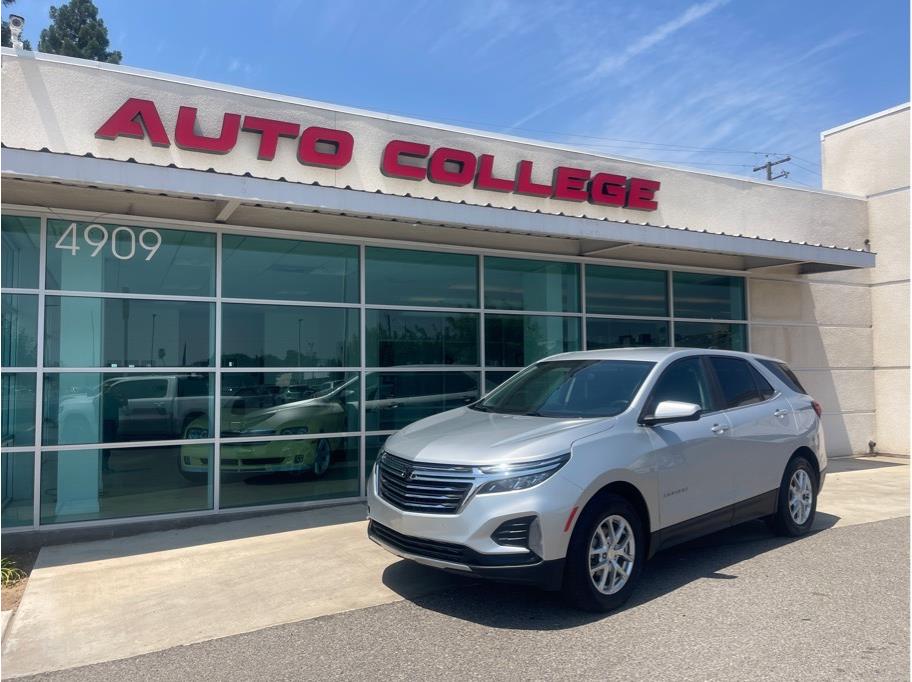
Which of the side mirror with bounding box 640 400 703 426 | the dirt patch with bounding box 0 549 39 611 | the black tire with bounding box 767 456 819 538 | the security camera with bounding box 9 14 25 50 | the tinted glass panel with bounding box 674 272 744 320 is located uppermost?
the security camera with bounding box 9 14 25 50

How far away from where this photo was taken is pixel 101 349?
7.64m

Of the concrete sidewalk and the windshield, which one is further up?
the windshield

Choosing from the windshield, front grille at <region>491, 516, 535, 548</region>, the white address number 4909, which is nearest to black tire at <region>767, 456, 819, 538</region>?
the windshield

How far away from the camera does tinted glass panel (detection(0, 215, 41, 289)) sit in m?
7.27

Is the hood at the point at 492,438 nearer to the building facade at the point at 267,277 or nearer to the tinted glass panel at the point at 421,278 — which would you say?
the building facade at the point at 267,277

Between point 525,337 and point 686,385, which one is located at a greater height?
point 525,337

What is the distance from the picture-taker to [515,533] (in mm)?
4613

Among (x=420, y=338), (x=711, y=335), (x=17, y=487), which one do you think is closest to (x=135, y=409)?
(x=17, y=487)

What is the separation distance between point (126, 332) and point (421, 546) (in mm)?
4611

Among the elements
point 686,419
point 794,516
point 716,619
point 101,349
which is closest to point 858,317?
point 794,516

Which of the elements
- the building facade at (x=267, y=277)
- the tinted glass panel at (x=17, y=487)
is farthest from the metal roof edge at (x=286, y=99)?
the tinted glass panel at (x=17, y=487)

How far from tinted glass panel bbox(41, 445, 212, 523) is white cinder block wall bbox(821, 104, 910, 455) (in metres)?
11.5

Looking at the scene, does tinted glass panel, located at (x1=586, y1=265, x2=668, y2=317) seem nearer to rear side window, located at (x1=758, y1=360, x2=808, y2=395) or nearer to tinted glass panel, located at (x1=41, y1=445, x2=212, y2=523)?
rear side window, located at (x1=758, y1=360, x2=808, y2=395)

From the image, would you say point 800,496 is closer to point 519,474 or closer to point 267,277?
point 519,474
